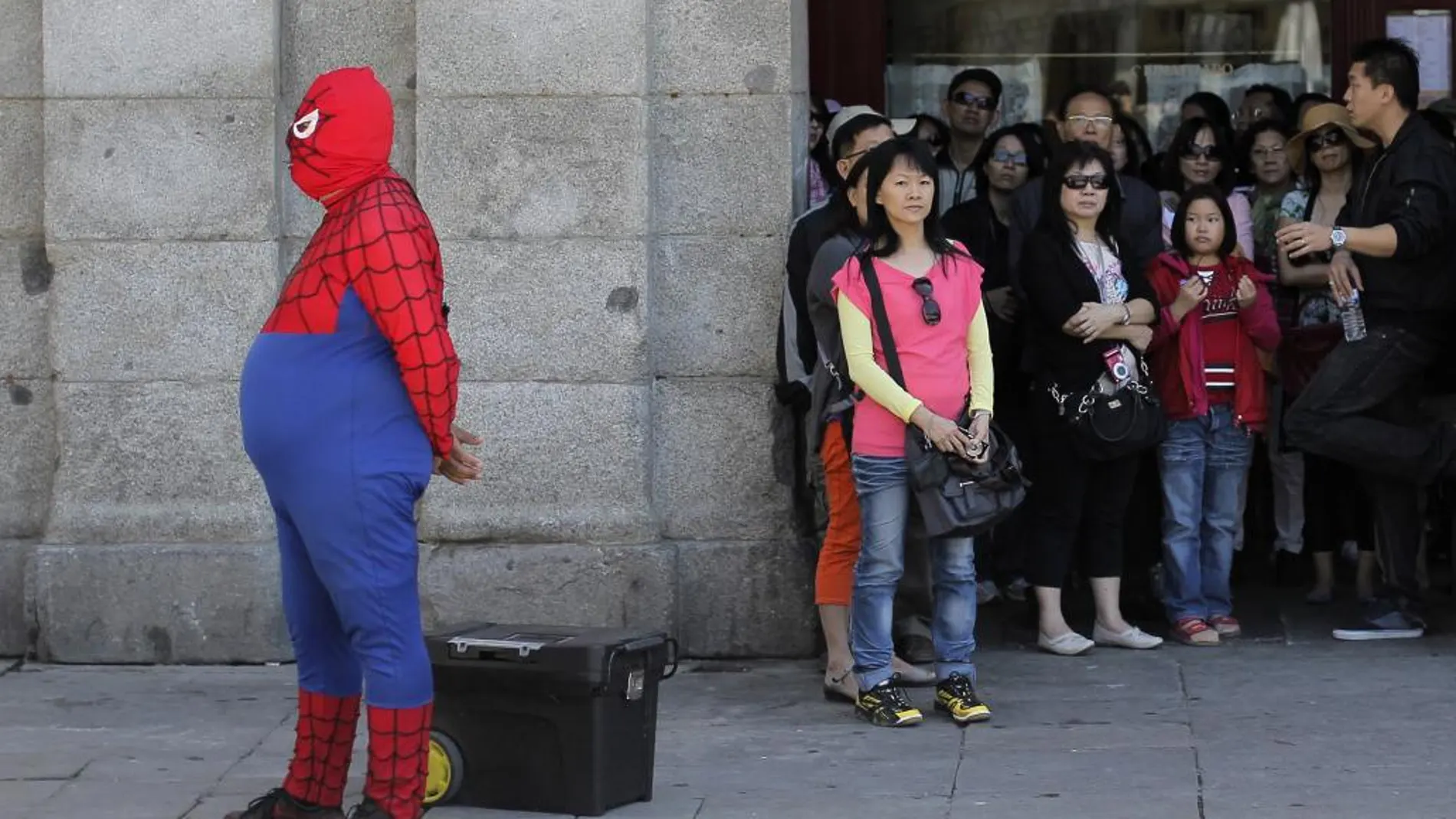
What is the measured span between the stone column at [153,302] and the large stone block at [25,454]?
7.0 inches

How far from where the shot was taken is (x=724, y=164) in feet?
26.5

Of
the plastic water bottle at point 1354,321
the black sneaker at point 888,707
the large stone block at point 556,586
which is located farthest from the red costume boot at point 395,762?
the plastic water bottle at point 1354,321

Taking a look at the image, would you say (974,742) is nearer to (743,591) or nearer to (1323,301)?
(743,591)

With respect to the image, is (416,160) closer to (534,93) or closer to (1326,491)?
(534,93)

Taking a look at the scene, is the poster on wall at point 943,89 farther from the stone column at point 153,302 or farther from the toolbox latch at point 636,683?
the toolbox latch at point 636,683

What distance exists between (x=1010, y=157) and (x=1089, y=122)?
0.32 metres

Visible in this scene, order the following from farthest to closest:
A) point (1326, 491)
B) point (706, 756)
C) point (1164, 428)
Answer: point (1326, 491) → point (1164, 428) → point (706, 756)

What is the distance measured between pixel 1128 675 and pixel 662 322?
1995 mm

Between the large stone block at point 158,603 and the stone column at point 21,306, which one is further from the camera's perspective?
the stone column at point 21,306

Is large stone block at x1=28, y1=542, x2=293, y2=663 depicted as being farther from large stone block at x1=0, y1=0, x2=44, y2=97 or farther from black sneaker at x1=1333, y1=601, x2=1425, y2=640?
black sneaker at x1=1333, y1=601, x2=1425, y2=640

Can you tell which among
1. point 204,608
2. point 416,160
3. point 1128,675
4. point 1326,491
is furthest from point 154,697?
point 1326,491

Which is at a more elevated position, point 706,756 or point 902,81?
point 902,81

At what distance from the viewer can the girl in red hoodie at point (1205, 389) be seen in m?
8.31

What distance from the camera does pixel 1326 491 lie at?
9047mm
